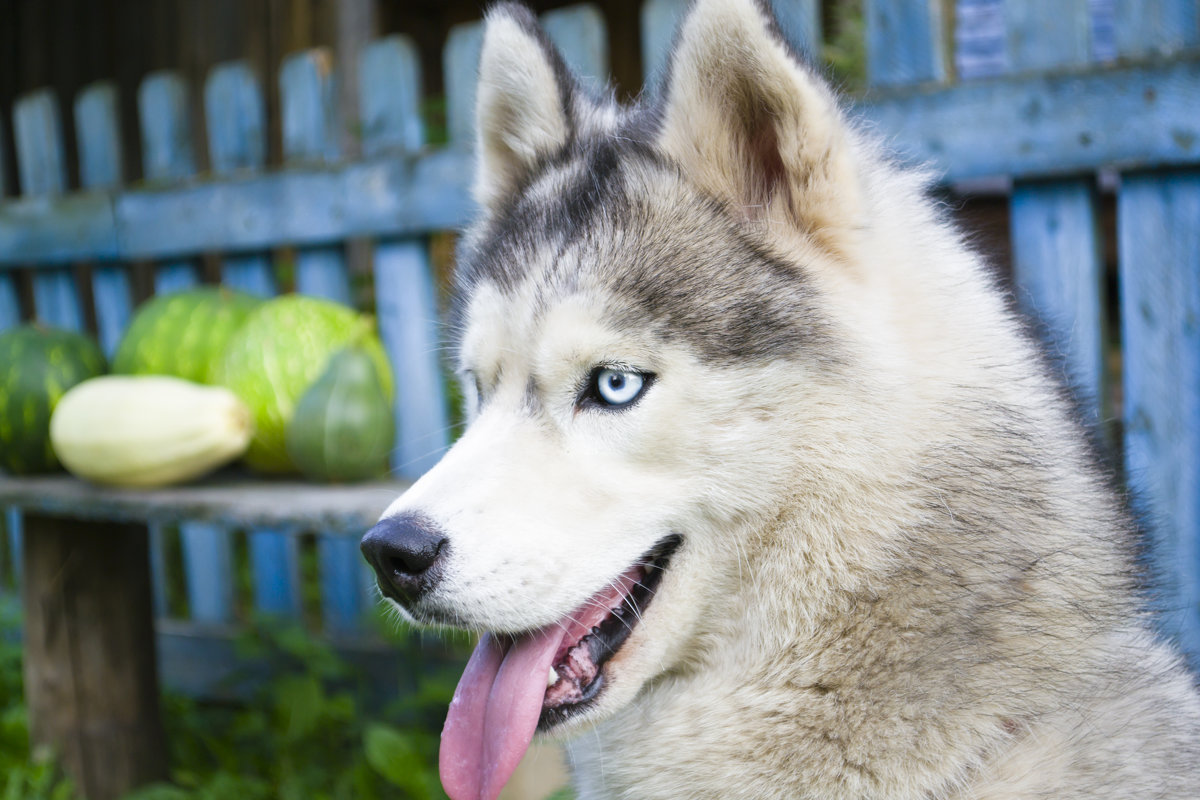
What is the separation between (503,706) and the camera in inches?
66.1

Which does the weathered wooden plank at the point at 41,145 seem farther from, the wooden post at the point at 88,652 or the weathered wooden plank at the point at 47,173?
the wooden post at the point at 88,652

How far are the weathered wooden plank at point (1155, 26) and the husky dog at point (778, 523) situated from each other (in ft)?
4.21

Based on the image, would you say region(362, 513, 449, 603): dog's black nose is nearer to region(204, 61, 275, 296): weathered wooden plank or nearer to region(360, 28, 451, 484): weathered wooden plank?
region(360, 28, 451, 484): weathered wooden plank

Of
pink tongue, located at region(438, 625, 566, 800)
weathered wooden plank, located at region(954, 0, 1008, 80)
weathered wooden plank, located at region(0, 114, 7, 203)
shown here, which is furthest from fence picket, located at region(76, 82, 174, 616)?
weathered wooden plank, located at region(954, 0, 1008, 80)

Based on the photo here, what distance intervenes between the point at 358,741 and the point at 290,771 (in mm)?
355

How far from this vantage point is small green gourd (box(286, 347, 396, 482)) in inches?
113

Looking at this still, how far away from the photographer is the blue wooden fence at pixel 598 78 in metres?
2.65

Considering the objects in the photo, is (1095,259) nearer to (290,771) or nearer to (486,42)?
(486,42)

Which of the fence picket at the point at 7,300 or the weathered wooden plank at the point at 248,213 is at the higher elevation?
the weathered wooden plank at the point at 248,213

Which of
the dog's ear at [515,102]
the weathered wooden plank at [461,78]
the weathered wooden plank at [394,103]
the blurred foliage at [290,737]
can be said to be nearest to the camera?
the dog's ear at [515,102]

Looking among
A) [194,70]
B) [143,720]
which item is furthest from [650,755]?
[194,70]

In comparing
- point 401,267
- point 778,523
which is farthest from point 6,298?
point 778,523

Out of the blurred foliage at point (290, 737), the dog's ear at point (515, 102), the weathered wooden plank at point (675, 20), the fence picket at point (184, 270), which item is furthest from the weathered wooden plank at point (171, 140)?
the dog's ear at point (515, 102)

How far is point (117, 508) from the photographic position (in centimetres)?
295
